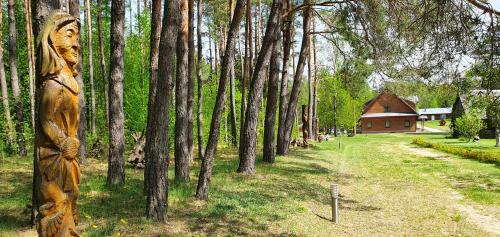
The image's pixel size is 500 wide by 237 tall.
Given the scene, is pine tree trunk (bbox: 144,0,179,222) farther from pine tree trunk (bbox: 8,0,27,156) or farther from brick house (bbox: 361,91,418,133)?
brick house (bbox: 361,91,418,133)

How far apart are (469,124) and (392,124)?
2882 cm

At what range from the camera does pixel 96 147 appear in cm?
1786

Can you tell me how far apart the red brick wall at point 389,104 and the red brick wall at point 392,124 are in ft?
4.40

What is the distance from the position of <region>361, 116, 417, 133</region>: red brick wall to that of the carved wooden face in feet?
212

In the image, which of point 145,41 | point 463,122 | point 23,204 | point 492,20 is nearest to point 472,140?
point 463,122

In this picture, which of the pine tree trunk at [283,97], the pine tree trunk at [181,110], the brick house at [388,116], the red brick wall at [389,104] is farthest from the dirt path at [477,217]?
the red brick wall at [389,104]

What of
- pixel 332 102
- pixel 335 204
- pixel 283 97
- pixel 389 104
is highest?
pixel 332 102

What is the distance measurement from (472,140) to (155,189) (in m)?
38.2

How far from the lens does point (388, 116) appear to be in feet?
210

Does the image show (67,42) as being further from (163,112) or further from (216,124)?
(216,124)

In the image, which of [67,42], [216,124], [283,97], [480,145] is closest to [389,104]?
[480,145]

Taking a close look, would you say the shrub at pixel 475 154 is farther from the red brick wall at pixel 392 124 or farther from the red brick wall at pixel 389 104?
the red brick wall at pixel 389 104

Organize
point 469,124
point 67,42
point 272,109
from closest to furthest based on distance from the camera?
point 67,42 → point 272,109 → point 469,124

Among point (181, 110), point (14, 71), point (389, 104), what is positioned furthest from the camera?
point (389, 104)
